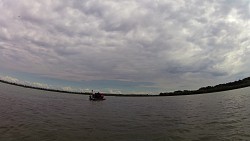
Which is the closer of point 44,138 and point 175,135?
point 44,138

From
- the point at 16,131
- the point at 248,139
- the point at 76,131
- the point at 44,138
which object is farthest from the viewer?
the point at 76,131

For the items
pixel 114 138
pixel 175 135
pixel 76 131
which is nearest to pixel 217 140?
pixel 175 135

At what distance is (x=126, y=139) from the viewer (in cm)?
2133

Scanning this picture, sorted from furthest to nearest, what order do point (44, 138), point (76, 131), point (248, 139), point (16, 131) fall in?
point (76, 131)
point (16, 131)
point (44, 138)
point (248, 139)

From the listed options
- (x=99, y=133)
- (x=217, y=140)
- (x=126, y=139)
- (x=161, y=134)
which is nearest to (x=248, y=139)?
(x=217, y=140)

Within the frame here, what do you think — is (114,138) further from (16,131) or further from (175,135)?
(16,131)

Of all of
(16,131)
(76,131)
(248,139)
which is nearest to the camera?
(248,139)

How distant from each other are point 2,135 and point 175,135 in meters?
14.4

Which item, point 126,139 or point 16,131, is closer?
point 126,139

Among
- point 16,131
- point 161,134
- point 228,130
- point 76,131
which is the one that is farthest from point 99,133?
point 228,130

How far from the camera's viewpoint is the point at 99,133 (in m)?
24.1

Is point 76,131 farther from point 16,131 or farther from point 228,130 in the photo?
point 228,130

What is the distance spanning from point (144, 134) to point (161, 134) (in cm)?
156

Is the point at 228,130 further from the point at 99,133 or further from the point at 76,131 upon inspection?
the point at 76,131
